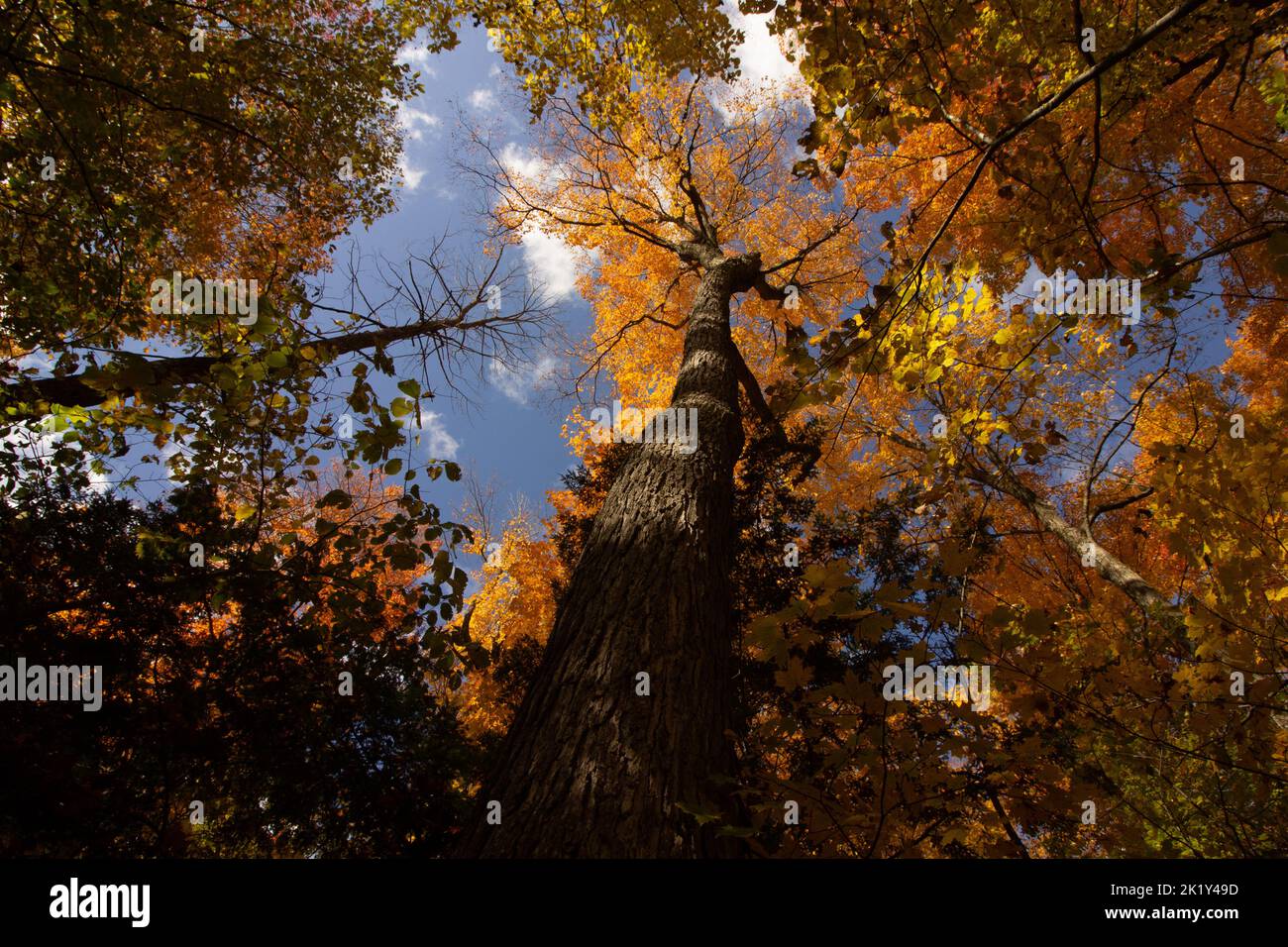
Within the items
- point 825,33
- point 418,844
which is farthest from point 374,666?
point 825,33

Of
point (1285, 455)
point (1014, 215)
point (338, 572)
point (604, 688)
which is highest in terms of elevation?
point (1014, 215)

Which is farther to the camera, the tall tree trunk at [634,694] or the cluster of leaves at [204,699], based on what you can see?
the cluster of leaves at [204,699]

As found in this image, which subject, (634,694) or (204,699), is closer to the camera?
(634,694)

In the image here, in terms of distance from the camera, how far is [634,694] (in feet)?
6.37

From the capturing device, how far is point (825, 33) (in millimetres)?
2363

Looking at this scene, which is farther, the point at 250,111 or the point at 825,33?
the point at 250,111

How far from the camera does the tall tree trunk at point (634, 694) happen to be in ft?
5.08

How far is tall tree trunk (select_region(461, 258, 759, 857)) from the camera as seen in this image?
5.08 ft

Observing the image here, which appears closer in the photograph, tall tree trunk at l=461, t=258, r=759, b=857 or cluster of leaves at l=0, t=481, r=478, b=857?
tall tree trunk at l=461, t=258, r=759, b=857

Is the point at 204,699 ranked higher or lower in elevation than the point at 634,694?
lower

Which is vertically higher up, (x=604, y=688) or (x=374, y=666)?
(x=604, y=688)
